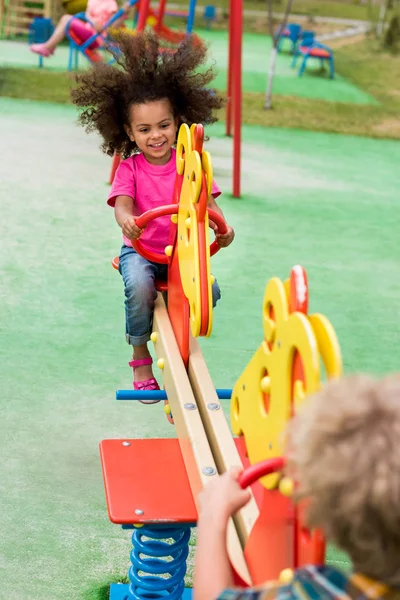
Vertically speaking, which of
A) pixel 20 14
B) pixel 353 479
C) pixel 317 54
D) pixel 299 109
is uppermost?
pixel 353 479

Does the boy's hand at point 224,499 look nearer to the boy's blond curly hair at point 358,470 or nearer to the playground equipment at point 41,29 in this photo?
the boy's blond curly hair at point 358,470

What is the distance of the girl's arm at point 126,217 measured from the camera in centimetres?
296

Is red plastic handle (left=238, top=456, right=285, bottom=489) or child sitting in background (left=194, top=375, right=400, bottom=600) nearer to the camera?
child sitting in background (left=194, top=375, right=400, bottom=600)

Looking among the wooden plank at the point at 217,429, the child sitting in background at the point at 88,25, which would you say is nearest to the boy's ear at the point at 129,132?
the wooden plank at the point at 217,429

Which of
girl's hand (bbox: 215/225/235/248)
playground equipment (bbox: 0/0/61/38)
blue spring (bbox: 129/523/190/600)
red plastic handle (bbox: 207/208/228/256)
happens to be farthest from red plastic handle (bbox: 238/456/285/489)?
playground equipment (bbox: 0/0/61/38)

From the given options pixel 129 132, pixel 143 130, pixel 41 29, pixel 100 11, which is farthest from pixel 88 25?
pixel 143 130

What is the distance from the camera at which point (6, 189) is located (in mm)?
5910

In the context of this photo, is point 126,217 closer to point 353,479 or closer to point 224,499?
point 224,499

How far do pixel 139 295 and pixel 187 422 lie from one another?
0.83 meters

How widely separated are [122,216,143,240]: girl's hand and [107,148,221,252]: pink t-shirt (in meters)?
0.26

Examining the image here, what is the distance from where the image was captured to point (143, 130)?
332cm

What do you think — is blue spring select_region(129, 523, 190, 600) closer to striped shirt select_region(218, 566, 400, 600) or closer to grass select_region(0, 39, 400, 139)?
striped shirt select_region(218, 566, 400, 600)

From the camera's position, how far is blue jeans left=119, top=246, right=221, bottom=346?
3.06 metres

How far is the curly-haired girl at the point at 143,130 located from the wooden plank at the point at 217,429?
1.47 feet
